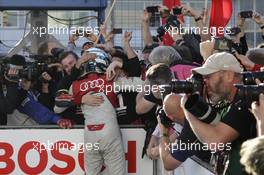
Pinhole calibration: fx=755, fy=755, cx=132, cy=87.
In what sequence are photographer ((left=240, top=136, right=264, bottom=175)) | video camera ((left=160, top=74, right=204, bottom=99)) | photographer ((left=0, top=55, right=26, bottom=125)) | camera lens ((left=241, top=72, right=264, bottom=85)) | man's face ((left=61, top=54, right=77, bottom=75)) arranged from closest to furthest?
photographer ((left=240, top=136, right=264, bottom=175)) → camera lens ((left=241, top=72, right=264, bottom=85)) → video camera ((left=160, top=74, right=204, bottom=99)) → photographer ((left=0, top=55, right=26, bottom=125)) → man's face ((left=61, top=54, right=77, bottom=75))

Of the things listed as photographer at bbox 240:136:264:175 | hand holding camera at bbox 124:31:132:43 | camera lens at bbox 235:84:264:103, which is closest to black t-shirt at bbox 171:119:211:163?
camera lens at bbox 235:84:264:103

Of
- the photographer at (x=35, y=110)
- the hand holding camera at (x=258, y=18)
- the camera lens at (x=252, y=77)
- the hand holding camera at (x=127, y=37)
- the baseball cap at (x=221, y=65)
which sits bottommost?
the photographer at (x=35, y=110)

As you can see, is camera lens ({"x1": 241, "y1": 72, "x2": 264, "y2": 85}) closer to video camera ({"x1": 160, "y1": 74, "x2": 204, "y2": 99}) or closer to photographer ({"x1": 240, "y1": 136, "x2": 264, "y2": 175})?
video camera ({"x1": 160, "y1": 74, "x2": 204, "y2": 99})

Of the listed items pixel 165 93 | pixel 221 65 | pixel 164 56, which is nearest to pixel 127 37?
pixel 164 56

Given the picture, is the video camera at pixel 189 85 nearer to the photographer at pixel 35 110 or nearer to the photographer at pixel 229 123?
the photographer at pixel 229 123

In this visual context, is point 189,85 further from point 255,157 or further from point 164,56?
point 164,56

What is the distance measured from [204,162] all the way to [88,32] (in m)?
4.87

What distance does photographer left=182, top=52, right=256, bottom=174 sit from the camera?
4.84 meters

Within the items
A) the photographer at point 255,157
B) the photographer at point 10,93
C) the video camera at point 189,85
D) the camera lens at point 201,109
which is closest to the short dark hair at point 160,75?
the video camera at point 189,85

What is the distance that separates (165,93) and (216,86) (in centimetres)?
64

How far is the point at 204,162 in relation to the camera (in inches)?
237

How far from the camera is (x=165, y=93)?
5.69 m

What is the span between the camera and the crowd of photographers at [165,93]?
489cm

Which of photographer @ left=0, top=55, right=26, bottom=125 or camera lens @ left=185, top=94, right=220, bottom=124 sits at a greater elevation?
camera lens @ left=185, top=94, right=220, bottom=124
